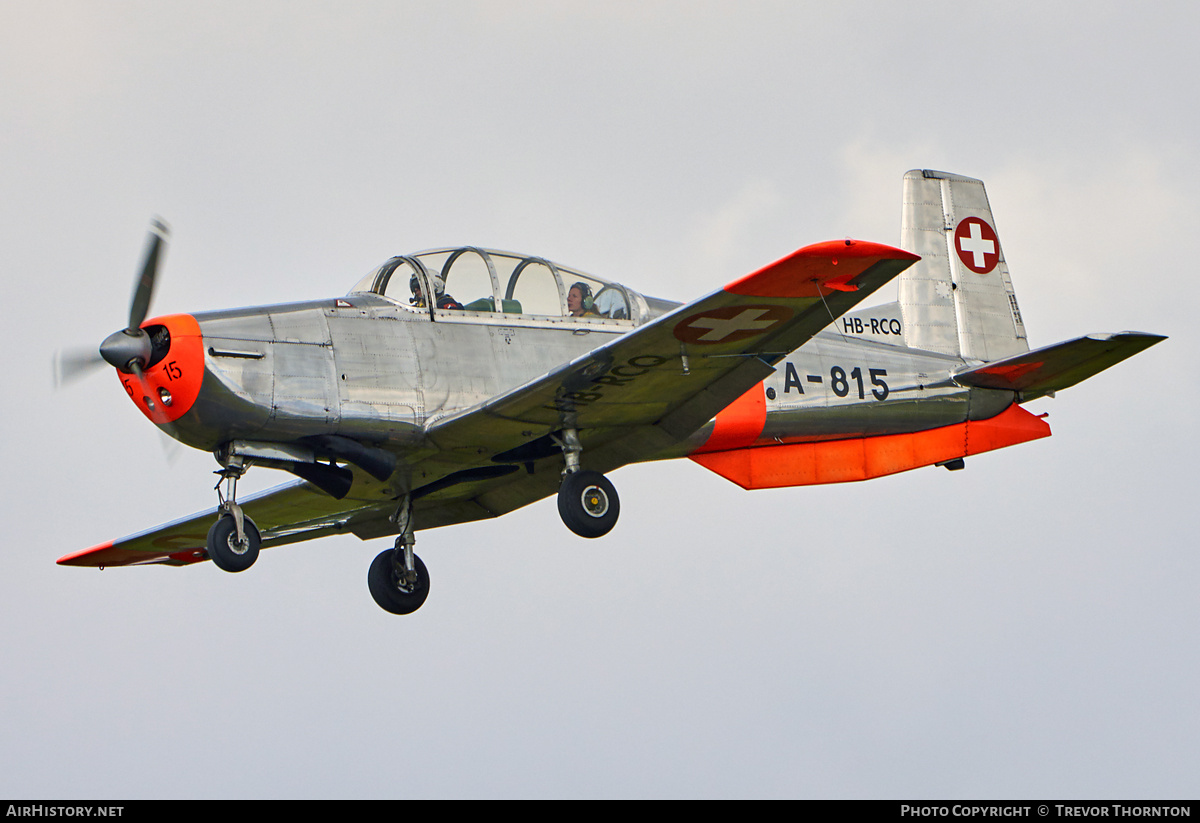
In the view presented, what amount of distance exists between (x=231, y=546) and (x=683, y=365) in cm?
393

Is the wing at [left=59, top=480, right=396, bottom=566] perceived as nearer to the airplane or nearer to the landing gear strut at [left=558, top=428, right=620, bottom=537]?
the airplane

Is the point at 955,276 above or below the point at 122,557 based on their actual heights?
above

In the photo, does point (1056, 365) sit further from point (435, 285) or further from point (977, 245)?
point (435, 285)

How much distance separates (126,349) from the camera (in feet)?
40.1

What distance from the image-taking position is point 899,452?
1584 centimetres

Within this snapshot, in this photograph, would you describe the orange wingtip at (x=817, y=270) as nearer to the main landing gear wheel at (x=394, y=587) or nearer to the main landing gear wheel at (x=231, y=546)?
the main landing gear wheel at (x=231, y=546)

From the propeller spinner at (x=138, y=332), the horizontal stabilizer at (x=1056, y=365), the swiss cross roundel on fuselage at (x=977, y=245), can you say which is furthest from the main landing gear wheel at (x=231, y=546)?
the swiss cross roundel on fuselage at (x=977, y=245)

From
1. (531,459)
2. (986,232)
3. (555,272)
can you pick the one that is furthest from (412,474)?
(986,232)

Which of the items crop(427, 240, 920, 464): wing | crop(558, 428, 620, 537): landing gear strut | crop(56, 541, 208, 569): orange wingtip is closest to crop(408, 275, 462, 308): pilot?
crop(427, 240, 920, 464): wing

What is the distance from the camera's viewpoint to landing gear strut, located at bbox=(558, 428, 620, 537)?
43.6ft

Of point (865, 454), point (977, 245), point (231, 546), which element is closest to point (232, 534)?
point (231, 546)
